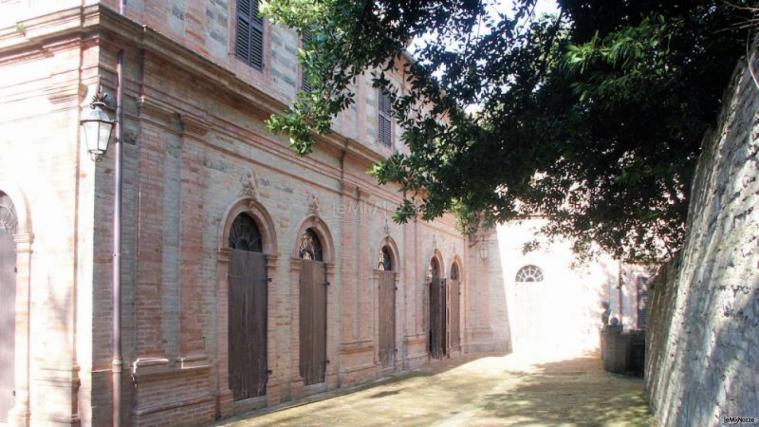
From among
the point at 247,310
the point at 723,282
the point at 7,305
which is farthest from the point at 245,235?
the point at 723,282

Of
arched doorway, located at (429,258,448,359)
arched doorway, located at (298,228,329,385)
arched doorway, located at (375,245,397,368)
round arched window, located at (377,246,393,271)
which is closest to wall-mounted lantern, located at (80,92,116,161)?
arched doorway, located at (298,228,329,385)

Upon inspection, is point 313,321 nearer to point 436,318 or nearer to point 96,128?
point 96,128

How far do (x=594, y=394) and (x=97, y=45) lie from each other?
1029 cm

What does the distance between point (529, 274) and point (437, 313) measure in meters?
5.74

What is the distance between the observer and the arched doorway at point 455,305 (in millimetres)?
22905

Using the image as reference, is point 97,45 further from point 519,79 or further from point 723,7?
point 723,7

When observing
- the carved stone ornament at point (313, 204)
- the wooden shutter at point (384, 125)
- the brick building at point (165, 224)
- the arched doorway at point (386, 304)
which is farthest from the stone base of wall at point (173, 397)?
the wooden shutter at point (384, 125)

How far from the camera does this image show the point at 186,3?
10.5 m

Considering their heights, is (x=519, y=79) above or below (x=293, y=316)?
above

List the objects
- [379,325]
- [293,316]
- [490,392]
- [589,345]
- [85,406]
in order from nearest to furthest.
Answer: [85,406] → [293,316] → [490,392] → [379,325] → [589,345]

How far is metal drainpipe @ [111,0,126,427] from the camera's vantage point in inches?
335

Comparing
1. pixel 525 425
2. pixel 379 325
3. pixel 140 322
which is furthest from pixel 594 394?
pixel 140 322

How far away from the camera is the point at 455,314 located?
23.2 meters

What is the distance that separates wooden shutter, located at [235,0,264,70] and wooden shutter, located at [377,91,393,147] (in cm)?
565
